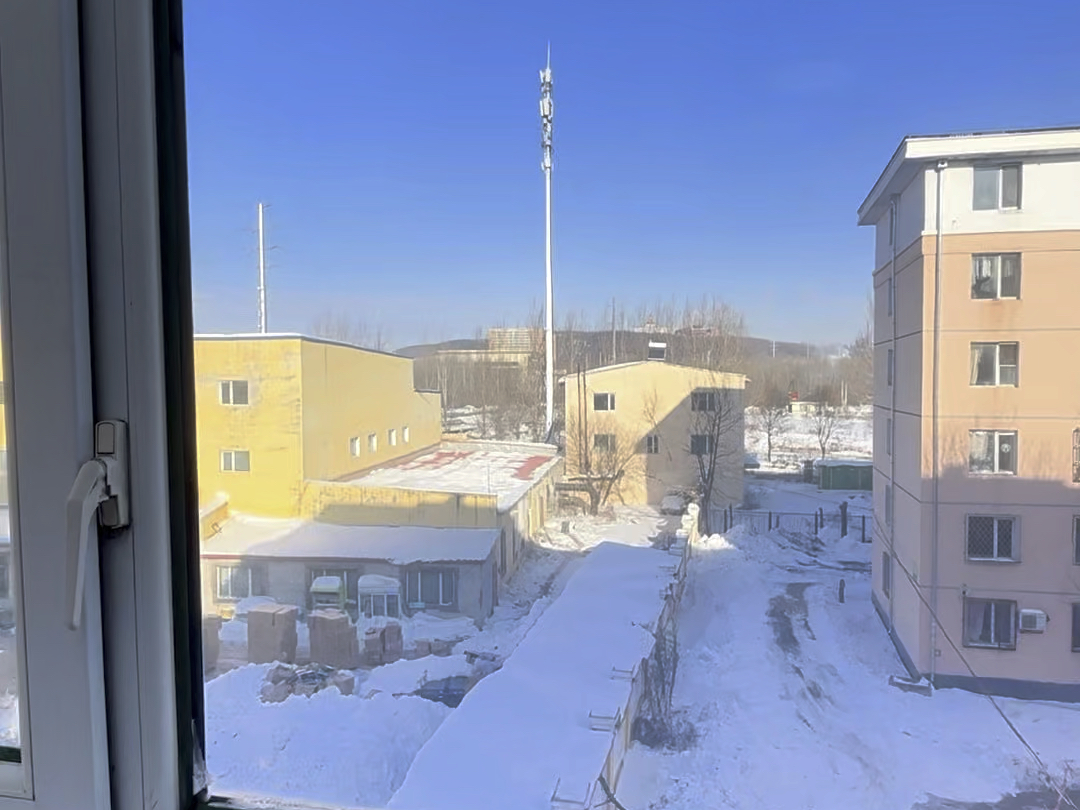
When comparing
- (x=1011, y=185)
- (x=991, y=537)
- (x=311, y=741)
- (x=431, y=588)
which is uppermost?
(x=1011, y=185)

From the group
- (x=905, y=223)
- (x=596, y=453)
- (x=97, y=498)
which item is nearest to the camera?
(x=97, y=498)

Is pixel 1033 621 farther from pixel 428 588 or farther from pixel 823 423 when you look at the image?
pixel 428 588

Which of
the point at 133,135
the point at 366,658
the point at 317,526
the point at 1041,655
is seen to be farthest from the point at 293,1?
the point at 1041,655

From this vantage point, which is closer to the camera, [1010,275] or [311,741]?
[1010,275]

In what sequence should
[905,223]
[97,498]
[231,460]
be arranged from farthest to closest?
[231,460] → [905,223] → [97,498]

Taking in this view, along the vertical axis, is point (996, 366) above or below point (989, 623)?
above

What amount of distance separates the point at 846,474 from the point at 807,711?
272mm

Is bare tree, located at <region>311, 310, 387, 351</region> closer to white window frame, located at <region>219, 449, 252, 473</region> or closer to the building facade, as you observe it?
white window frame, located at <region>219, 449, 252, 473</region>

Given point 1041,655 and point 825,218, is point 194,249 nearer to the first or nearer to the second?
point 825,218

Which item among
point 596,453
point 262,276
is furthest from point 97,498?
point 596,453

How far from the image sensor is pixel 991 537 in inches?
24.7

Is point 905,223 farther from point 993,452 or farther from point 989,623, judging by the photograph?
point 989,623

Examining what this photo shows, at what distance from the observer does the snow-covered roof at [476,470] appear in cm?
83

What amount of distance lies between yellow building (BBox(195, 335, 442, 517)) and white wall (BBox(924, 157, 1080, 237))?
1.84ft
